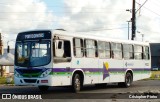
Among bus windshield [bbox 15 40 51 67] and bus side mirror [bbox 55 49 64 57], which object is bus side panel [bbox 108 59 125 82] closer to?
bus side mirror [bbox 55 49 64 57]

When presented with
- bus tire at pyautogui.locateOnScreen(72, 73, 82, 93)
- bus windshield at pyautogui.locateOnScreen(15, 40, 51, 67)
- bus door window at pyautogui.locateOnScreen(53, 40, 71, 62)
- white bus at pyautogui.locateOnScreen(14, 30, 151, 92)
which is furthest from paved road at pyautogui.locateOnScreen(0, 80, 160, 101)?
bus door window at pyautogui.locateOnScreen(53, 40, 71, 62)

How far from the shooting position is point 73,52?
19812mm

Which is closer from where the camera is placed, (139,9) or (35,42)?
(35,42)

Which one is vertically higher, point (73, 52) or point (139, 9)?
point (139, 9)

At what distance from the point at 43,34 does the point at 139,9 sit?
24250mm

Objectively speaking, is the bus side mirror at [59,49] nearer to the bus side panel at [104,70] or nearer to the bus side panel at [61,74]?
the bus side panel at [61,74]

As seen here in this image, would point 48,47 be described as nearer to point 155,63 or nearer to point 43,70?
point 43,70

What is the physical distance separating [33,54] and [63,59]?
4.67 feet

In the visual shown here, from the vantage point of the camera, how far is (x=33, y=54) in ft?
62.0

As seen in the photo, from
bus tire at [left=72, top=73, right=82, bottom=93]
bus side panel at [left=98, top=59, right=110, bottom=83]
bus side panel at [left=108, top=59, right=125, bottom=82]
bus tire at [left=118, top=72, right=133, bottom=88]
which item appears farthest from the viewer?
bus tire at [left=118, top=72, right=133, bottom=88]

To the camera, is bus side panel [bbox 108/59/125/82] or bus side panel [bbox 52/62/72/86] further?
bus side panel [bbox 108/59/125/82]

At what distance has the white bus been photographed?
18.5 m

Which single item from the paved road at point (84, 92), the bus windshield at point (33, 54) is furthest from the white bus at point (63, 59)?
the paved road at point (84, 92)

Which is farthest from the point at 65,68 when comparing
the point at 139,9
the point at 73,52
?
the point at 139,9
